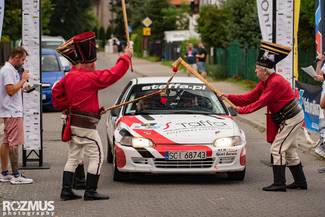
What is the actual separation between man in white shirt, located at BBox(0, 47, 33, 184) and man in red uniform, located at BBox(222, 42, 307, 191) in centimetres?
281

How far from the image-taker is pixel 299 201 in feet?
32.0

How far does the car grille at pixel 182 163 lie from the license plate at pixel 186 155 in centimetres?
4

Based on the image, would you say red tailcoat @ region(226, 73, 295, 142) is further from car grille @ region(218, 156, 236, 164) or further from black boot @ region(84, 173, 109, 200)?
black boot @ region(84, 173, 109, 200)

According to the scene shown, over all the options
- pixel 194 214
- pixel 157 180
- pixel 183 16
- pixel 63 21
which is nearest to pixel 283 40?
pixel 157 180

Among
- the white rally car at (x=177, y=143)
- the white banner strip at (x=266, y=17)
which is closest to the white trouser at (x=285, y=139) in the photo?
the white rally car at (x=177, y=143)

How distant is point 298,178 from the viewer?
1061 centimetres

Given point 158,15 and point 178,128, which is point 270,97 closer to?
point 178,128

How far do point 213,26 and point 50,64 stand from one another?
55.6ft

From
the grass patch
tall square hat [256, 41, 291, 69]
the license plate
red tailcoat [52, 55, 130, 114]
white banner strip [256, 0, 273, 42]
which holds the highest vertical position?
white banner strip [256, 0, 273, 42]

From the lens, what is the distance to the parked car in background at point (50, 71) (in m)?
22.3

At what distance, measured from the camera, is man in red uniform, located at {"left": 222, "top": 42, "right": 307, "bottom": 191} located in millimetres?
10281

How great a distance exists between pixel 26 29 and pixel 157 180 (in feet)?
10.3

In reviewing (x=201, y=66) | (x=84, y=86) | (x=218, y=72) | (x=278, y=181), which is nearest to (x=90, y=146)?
(x=84, y=86)

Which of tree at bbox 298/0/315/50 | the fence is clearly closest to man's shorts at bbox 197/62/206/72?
the fence
